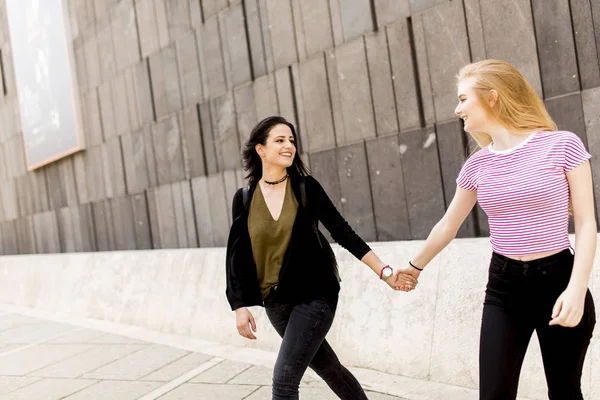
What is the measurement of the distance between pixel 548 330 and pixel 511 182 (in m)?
0.57

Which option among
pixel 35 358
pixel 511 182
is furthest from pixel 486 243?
pixel 35 358

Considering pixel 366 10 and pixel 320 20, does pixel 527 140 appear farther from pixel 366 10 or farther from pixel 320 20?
pixel 320 20

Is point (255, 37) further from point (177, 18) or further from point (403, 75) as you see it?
point (403, 75)

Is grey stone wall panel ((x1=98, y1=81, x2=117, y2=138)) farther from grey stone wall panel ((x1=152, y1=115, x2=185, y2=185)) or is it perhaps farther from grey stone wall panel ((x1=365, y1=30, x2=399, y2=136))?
grey stone wall panel ((x1=365, y1=30, x2=399, y2=136))

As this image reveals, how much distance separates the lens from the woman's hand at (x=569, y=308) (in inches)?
77.2

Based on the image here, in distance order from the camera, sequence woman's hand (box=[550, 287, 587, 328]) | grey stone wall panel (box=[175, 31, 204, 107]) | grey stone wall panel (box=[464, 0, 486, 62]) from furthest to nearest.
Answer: grey stone wall panel (box=[175, 31, 204, 107]) < grey stone wall panel (box=[464, 0, 486, 62]) < woman's hand (box=[550, 287, 587, 328])

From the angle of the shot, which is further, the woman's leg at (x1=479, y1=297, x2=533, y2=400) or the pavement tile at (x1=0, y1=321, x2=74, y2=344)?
the pavement tile at (x1=0, y1=321, x2=74, y2=344)

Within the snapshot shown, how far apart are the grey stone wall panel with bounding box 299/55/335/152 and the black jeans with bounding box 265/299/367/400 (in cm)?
292

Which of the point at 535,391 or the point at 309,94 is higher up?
the point at 309,94

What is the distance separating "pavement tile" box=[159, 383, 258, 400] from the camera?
4242 mm

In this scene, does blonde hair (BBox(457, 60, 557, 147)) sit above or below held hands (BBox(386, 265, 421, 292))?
above

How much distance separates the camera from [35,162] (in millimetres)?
10977

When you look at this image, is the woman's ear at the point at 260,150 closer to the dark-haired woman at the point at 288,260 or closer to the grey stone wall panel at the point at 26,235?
the dark-haired woman at the point at 288,260

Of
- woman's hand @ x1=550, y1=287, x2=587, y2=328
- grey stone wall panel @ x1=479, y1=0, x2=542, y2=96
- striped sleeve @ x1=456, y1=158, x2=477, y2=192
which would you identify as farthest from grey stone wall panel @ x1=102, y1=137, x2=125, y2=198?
woman's hand @ x1=550, y1=287, x2=587, y2=328
